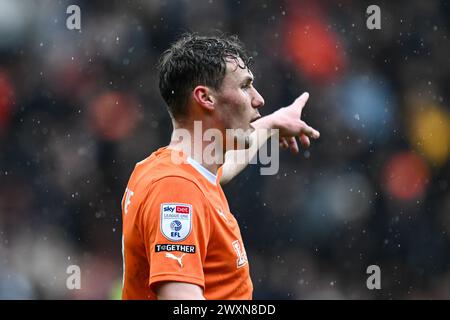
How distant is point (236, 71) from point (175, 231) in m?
Answer: 0.82

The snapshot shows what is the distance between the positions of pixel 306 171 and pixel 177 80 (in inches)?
159

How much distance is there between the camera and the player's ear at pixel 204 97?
291cm

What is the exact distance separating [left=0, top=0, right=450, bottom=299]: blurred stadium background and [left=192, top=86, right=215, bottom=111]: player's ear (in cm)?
364

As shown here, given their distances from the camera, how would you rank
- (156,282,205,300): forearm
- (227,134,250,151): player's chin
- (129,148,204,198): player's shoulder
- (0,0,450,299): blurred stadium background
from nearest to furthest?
(156,282,205,300): forearm
(129,148,204,198): player's shoulder
(227,134,250,151): player's chin
(0,0,450,299): blurred stadium background

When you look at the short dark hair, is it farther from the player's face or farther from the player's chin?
the player's chin

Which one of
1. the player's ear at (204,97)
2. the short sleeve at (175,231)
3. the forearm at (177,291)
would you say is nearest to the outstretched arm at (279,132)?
the player's ear at (204,97)

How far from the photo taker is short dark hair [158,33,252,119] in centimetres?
294

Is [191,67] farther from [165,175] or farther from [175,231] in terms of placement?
[175,231]

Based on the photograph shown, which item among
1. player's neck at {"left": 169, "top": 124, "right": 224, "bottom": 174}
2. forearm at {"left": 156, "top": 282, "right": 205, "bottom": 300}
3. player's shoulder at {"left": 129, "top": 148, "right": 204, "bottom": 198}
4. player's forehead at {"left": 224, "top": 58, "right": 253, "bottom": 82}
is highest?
player's forehead at {"left": 224, "top": 58, "right": 253, "bottom": 82}

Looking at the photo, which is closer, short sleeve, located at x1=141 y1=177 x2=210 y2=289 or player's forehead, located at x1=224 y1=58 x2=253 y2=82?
short sleeve, located at x1=141 y1=177 x2=210 y2=289

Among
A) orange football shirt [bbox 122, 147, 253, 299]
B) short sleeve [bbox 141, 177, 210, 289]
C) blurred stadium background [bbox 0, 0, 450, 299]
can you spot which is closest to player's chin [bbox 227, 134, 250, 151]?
orange football shirt [bbox 122, 147, 253, 299]

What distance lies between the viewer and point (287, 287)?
260 inches

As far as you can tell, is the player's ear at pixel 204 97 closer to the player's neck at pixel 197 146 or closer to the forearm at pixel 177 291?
the player's neck at pixel 197 146

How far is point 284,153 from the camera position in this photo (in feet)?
22.5
